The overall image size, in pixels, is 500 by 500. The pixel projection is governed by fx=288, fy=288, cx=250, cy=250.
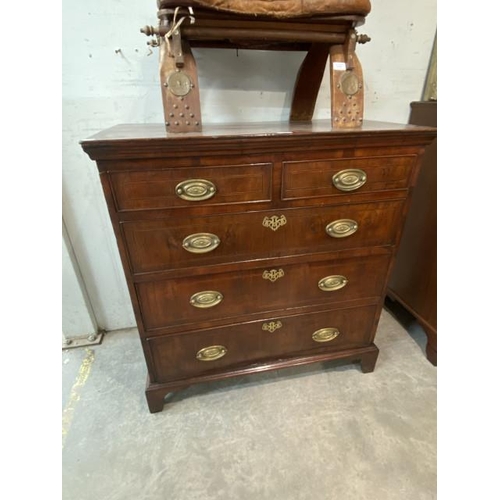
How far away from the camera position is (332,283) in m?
1.08

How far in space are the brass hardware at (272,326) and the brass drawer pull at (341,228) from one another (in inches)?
15.7

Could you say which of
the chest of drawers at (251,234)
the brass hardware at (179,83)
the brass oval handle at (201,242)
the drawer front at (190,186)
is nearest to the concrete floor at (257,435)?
the chest of drawers at (251,234)

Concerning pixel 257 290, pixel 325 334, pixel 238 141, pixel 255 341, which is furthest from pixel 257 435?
pixel 238 141

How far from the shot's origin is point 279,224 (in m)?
0.93

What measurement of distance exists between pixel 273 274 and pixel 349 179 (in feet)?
1.31

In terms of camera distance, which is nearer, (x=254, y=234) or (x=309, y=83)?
(x=254, y=234)

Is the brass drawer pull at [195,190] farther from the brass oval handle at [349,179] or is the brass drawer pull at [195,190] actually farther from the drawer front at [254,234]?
the brass oval handle at [349,179]

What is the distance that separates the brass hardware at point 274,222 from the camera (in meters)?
0.91

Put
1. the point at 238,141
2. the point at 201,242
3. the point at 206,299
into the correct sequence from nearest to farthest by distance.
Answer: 1. the point at 238,141
2. the point at 201,242
3. the point at 206,299

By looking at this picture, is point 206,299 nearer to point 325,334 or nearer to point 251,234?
point 251,234
